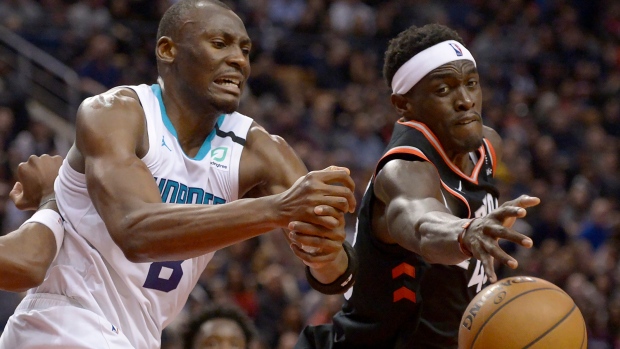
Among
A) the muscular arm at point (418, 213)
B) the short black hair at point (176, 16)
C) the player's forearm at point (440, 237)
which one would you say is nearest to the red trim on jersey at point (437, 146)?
the muscular arm at point (418, 213)

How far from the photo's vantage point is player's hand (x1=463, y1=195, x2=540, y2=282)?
316cm

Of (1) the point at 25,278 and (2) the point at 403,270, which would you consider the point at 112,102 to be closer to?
(1) the point at 25,278

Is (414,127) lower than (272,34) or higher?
higher

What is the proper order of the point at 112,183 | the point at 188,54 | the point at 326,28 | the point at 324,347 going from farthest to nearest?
the point at 326,28 < the point at 324,347 < the point at 188,54 < the point at 112,183

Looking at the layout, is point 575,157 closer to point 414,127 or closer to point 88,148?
point 414,127

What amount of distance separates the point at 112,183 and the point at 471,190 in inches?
79.5

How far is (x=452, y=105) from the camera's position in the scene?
187 inches

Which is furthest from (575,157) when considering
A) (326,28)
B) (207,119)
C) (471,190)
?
(207,119)

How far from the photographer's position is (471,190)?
4809mm

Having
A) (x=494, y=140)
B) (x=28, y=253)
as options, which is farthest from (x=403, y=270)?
(x=28, y=253)

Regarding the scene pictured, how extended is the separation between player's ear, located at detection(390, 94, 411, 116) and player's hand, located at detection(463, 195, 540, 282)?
5.64 ft

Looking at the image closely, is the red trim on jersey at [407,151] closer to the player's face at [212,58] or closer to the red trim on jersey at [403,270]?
the red trim on jersey at [403,270]

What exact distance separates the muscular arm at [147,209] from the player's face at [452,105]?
158cm

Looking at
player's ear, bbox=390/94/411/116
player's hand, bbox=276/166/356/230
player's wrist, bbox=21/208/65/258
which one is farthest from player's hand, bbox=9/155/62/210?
player's ear, bbox=390/94/411/116
